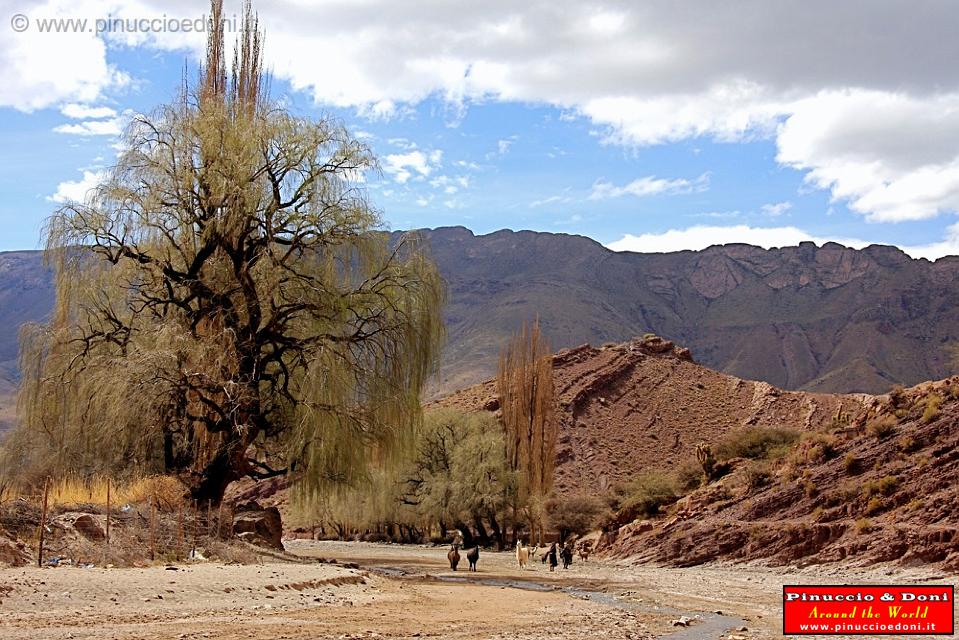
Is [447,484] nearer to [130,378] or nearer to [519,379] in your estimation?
[519,379]

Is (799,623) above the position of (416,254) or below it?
below

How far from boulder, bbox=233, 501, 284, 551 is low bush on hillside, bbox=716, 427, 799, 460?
104ft

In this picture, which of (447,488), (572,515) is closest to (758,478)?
(572,515)

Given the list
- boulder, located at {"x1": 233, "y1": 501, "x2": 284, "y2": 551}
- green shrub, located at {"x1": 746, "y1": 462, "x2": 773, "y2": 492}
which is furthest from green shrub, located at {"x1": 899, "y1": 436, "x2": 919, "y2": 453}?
boulder, located at {"x1": 233, "y1": 501, "x2": 284, "y2": 551}

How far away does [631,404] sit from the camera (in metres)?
81.6

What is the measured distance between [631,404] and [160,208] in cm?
6124

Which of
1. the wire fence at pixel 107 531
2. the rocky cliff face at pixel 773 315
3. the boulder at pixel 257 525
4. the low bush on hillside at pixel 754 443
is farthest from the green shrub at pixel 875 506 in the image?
the rocky cliff face at pixel 773 315

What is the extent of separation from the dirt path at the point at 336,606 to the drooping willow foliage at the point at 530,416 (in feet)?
84.8

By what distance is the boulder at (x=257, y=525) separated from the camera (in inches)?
1070

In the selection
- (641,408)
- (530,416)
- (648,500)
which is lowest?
(648,500)

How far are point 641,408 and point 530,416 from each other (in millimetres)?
29050

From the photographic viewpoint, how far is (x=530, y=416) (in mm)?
54125

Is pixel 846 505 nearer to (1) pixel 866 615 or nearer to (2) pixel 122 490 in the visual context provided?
(1) pixel 866 615

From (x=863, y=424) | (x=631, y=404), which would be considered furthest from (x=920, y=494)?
(x=631, y=404)
